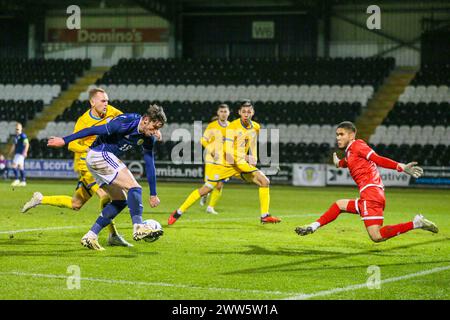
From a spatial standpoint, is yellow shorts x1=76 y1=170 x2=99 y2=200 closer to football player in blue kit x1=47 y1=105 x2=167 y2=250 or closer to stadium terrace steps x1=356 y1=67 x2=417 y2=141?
football player in blue kit x1=47 y1=105 x2=167 y2=250

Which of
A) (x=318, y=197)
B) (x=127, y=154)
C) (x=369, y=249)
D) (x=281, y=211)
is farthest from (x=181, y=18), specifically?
(x=369, y=249)

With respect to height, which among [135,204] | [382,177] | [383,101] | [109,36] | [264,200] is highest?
[109,36]

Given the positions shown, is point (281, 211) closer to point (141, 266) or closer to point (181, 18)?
point (141, 266)

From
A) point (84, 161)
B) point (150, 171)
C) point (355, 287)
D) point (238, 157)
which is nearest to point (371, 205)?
point (355, 287)

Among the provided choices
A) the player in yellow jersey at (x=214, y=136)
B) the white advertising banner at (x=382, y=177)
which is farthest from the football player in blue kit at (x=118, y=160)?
the white advertising banner at (x=382, y=177)

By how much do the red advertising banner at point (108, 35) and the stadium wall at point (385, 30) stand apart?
9.80 meters

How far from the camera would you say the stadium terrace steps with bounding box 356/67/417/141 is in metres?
37.0

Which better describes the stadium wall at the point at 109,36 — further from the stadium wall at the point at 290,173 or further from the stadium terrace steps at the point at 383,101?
the stadium terrace steps at the point at 383,101

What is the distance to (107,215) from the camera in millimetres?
11156

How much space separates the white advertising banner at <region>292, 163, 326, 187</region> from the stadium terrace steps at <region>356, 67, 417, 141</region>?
4.14m

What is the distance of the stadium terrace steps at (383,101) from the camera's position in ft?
121

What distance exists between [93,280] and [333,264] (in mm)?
3247

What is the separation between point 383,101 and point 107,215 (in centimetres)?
2953

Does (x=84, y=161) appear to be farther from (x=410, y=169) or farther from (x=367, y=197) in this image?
(x=410, y=169)
